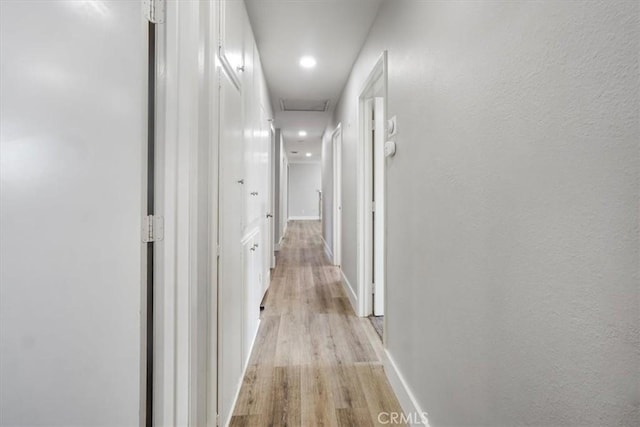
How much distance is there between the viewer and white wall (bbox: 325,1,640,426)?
0.56 m

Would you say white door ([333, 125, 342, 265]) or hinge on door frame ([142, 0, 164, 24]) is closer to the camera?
hinge on door frame ([142, 0, 164, 24])

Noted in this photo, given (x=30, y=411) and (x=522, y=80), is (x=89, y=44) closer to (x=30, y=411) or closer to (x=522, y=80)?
(x=30, y=411)

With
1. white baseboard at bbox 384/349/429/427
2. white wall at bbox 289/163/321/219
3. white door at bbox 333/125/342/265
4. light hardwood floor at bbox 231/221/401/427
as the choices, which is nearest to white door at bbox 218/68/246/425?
light hardwood floor at bbox 231/221/401/427

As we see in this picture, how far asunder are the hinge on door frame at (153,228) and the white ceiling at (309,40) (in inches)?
75.5

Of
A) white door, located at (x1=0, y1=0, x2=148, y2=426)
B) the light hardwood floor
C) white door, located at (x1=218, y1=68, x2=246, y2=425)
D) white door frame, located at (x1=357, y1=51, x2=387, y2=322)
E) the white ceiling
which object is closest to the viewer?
white door, located at (x1=0, y1=0, x2=148, y2=426)

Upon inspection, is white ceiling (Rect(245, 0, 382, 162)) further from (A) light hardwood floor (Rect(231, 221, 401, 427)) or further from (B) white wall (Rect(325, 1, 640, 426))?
(A) light hardwood floor (Rect(231, 221, 401, 427))

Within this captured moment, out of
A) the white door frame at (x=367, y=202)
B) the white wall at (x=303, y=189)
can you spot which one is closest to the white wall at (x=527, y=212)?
the white door frame at (x=367, y=202)

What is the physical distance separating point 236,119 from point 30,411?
1508 millimetres

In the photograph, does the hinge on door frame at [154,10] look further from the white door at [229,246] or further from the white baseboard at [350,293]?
the white baseboard at [350,293]

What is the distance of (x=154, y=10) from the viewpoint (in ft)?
3.37

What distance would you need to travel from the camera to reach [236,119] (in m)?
1.77

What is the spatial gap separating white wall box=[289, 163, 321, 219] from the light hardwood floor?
9614 millimetres

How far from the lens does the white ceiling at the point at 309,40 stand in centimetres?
225

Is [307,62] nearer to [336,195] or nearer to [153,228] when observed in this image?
[336,195]
